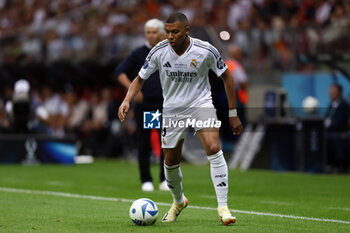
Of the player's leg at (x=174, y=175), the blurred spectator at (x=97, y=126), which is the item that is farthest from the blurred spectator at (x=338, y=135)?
the blurred spectator at (x=97, y=126)

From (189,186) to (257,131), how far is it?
508 centimetres

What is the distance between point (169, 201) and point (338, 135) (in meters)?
7.15

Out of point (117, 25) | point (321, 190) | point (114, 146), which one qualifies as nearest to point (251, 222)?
point (321, 190)

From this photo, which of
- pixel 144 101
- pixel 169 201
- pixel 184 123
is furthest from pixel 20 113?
pixel 184 123

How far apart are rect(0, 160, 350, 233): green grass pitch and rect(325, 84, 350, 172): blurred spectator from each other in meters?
0.90

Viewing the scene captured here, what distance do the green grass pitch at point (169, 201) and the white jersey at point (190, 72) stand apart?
4.14 feet

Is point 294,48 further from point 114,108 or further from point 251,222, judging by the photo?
point 251,222

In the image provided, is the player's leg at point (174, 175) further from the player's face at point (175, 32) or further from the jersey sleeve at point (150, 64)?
the player's face at point (175, 32)

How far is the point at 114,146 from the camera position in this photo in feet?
78.7

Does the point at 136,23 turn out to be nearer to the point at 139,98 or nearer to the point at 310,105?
the point at 310,105

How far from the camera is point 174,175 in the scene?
Result: 7777 mm

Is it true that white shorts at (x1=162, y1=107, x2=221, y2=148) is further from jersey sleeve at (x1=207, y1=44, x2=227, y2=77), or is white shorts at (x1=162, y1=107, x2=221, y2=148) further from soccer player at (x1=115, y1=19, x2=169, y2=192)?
soccer player at (x1=115, y1=19, x2=169, y2=192)

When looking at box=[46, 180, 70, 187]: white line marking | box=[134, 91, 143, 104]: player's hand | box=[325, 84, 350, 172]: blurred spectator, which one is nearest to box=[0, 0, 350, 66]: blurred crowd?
box=[325, 84, 350, 172]: blurred spectator

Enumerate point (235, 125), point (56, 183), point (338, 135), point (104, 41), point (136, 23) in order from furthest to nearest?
point (104, 41) < point (136, 23) < point (338, 135) < point (56, 183) < point (235, 125)
